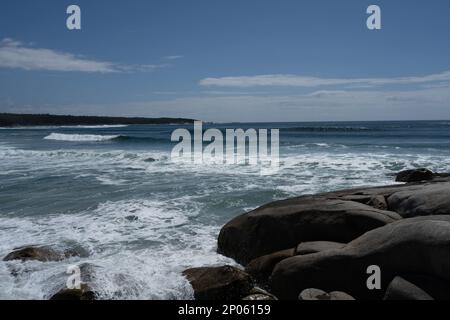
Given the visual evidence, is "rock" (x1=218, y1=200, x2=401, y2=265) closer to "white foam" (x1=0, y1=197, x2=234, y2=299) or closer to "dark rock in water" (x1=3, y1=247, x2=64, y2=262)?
"white foam" (x1=0, y1=197, x2=234, y2=299)

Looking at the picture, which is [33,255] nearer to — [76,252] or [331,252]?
[76,252]

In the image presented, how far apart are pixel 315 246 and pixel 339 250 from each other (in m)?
0.66

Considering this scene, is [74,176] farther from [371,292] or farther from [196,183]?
[371,292]

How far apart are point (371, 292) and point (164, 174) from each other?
13.8 metres

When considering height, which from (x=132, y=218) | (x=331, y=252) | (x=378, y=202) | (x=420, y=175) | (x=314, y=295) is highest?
(x=378, y=202)

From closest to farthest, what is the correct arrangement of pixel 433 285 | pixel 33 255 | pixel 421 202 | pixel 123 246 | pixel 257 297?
pixel 433 285, pixel 257 297, pixel 421 202, pixel 33 255, pixel 123 246

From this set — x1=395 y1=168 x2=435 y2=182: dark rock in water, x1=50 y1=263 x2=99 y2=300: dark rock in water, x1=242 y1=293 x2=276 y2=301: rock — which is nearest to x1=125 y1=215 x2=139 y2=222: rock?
x1=50 y1=263 x2=99 y2=300: dark rock in water

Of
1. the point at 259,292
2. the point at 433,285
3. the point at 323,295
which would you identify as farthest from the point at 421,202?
the point at 259,292

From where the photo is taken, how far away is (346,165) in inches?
785

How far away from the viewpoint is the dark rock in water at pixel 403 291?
475 cm

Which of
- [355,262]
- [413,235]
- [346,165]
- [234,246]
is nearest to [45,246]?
[234,246]

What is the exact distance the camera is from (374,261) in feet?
17.5

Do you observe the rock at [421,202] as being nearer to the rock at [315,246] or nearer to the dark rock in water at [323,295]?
the rock at [315,246]

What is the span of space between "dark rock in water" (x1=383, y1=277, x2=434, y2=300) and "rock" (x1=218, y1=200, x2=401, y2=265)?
67.7 inches
